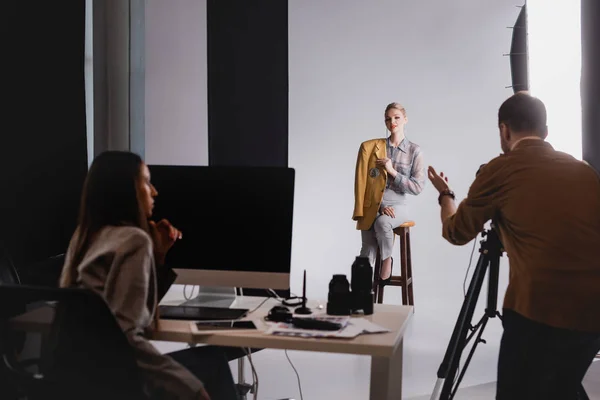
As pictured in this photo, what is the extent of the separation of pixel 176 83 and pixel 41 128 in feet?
7.67

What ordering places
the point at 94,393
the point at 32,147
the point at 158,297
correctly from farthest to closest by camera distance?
the point at 32,147
the point at 158,297
the point at 94,393

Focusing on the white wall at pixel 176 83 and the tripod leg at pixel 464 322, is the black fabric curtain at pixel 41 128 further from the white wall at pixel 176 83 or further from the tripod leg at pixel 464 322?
the tripod leg at pixel 464 322

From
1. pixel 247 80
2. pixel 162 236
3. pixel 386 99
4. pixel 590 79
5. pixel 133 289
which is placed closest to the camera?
pixel 133 289

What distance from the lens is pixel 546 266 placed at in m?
2.27

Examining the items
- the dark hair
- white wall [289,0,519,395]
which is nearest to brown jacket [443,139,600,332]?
the dark hair

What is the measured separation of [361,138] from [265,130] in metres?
3.31

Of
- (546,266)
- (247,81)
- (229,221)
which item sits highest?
(247,81)

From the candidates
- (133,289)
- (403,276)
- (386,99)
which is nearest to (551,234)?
(133,289)

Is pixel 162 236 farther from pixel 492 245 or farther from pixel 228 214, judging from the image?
pixel 492 245

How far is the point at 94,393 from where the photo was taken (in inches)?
67.2

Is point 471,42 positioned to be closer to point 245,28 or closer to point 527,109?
point 245,28

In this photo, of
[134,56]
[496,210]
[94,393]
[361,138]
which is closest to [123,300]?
[94,393]

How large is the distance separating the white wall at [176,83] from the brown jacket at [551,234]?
3.28 metres

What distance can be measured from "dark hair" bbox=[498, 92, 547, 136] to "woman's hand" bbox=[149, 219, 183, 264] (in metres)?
1.17
